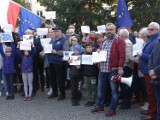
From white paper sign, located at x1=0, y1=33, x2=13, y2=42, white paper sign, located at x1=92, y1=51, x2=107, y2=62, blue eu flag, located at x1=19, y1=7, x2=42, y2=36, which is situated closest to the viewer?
white paper sign, located at x1=92, y1=51, x2=107, y2=62

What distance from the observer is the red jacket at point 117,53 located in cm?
753

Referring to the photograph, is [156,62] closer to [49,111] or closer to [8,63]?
[49,111]

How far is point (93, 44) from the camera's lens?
29.0 feet

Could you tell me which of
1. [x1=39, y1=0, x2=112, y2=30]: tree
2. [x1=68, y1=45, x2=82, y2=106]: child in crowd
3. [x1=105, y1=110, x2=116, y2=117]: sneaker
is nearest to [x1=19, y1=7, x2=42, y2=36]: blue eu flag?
[x1=39, y1=0, x2=112, y2=30]: tree

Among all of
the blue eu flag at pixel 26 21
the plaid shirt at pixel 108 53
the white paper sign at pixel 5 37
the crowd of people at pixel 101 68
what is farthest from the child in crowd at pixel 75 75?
the blue eu flag at pixel 26 21

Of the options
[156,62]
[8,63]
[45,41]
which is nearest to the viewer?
[156,62]

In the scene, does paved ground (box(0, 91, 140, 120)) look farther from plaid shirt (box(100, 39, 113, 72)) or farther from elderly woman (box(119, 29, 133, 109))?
plaid shirt (box(100, 39, 113, 72))

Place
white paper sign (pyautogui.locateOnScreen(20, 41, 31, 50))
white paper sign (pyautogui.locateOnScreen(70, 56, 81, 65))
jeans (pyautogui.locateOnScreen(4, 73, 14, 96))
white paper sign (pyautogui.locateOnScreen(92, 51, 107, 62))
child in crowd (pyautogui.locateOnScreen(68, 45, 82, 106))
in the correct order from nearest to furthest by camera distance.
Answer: white paper sign (pyautogui.locateOnScreen(92, 51, 107, 62))
white paper sign (pyautogui.locateOnScreen(70, 56, 81, 65))
child in crowd (pyautogui.locateOnScreen(68, 45, 82, 106))
white paper sign (pyautogui.locateOnScreen(20, 41, 31, 50))
jeans (pyautogui.locateOnScreen(4, 73, 14, 96))

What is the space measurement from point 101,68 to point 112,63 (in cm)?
36

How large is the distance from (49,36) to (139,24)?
6586mm

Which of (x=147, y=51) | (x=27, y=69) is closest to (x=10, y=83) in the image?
(x=27, y=69)

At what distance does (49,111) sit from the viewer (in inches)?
330

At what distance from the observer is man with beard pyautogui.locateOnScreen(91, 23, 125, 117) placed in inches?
297

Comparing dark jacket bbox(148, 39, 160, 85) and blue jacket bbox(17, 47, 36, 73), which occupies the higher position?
dark jacket bbox(148, 39, 160, 85)
